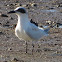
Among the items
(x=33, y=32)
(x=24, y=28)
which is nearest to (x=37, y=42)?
(x=33, y=32)

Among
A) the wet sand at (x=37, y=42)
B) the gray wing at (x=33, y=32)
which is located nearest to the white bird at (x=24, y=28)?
the gray wing at (x=33, y=32)

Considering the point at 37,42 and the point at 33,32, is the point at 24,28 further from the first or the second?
the point at 37,42

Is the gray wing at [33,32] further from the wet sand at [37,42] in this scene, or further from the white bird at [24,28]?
the wet sand at [37,42]

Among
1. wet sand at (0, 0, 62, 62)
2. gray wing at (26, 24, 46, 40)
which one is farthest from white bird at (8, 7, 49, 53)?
wet sand at (0, 0, 62, 62)

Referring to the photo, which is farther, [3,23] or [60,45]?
[3,23]

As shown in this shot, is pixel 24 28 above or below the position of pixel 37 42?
above

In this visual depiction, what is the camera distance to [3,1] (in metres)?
21.1

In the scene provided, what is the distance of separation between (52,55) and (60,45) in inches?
53.1

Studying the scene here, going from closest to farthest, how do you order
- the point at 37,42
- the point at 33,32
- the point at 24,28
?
1. the point at 24,28
2. the point at 33,32
3. the point at 37,42

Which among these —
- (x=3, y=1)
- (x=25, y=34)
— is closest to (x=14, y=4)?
(x=3, y=1)

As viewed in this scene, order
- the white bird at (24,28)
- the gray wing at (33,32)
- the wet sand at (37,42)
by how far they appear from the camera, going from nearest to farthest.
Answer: the wet sand at (37,42) < the white bird at (24,28) < the gray wing at (33,32)

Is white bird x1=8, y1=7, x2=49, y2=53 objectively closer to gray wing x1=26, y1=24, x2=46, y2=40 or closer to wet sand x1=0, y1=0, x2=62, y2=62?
gray wing x1=26, y1=24, x2=46, y2=40

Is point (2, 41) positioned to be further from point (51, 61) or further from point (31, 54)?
point (51, 61)

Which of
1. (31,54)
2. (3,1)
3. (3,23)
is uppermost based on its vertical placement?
(31,54)
